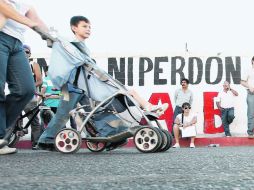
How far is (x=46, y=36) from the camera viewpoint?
539 centimetres

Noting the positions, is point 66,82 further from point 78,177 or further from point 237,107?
point 237,107

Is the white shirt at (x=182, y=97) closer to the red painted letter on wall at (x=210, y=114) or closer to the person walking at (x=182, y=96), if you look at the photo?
the person walking at (x=182, y=96)

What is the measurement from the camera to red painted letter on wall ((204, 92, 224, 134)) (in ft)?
43.5

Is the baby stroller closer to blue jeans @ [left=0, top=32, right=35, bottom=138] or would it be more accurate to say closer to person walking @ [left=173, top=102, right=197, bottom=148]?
blue jeans @ [left=0, top=32, right=35, bottom=138]

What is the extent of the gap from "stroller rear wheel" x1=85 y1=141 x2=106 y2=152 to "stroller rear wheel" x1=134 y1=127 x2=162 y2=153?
24.4 inches

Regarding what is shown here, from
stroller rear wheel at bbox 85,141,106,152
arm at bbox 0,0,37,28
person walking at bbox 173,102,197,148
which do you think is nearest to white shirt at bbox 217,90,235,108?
person walking at bbox 173,102,197,148

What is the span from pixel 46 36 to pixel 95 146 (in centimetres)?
121

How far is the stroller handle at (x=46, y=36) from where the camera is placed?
206 inches

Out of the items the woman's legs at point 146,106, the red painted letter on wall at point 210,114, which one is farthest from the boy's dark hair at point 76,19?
the red painted letter on wall at point 210,114

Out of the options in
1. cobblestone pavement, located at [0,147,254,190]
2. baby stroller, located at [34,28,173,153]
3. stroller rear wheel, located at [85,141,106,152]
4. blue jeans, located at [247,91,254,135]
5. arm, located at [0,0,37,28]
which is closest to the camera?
cobblestone pavement, located at [0,147,254,190]

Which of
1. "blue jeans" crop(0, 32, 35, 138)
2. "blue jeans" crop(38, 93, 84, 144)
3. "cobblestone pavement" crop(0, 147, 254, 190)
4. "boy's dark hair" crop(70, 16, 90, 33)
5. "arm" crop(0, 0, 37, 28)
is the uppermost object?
"boy's dark hair" crop(70, 16, 90, 33)

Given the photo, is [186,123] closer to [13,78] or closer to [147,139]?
[147,139]

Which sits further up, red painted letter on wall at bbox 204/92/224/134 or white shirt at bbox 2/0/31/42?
white shirt at bbox 2/0/31/42

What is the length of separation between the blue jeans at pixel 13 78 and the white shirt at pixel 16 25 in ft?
0.12
